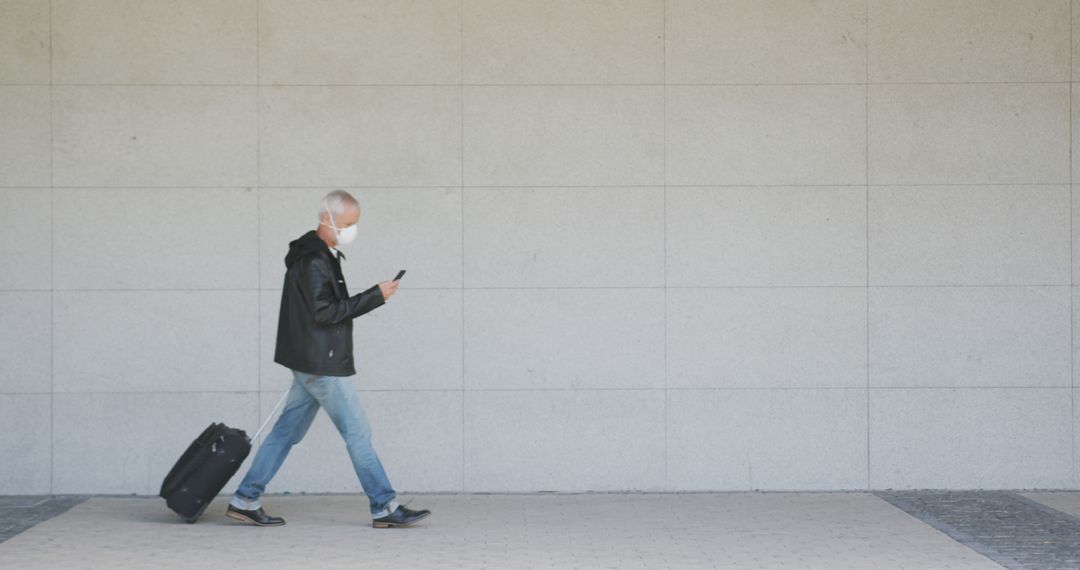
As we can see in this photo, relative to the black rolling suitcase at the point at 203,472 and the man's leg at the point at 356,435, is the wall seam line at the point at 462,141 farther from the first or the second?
the black rolling suitcase at the point at 203,472

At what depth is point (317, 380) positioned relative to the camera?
7.02 meters

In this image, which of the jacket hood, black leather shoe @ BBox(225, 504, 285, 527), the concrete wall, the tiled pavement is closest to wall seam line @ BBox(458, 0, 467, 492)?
the concrete wall

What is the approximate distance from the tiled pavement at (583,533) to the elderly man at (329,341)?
11.2 inches

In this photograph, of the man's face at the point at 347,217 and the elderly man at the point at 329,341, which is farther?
the man's face at the point at 347,217

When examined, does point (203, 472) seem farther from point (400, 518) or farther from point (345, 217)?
point (345, 217)

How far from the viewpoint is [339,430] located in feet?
23.4

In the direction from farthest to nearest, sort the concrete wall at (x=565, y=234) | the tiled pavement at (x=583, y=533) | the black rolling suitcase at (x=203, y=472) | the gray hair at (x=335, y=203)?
the concrete wall at (x=565, y=234)
the black rolling suitcase at (x=203, y=472)
the gray hair at (x=335, y=203)
the tiled pavement at (x=583, y=533)

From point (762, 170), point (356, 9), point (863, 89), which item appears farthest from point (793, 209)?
point (356, 9)

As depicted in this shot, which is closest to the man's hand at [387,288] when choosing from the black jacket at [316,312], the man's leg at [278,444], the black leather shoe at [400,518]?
the black jacket at [316,312]

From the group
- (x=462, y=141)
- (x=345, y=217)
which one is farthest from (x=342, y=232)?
(x=462, y=141)

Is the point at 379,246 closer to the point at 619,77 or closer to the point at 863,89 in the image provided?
the point at 619,77

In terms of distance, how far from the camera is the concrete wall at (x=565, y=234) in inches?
323

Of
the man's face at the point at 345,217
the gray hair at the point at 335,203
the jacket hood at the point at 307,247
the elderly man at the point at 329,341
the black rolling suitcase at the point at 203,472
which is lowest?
the black rolling suitcase at the point at 203,472

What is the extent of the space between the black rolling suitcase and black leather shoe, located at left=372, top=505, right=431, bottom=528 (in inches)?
33.1
